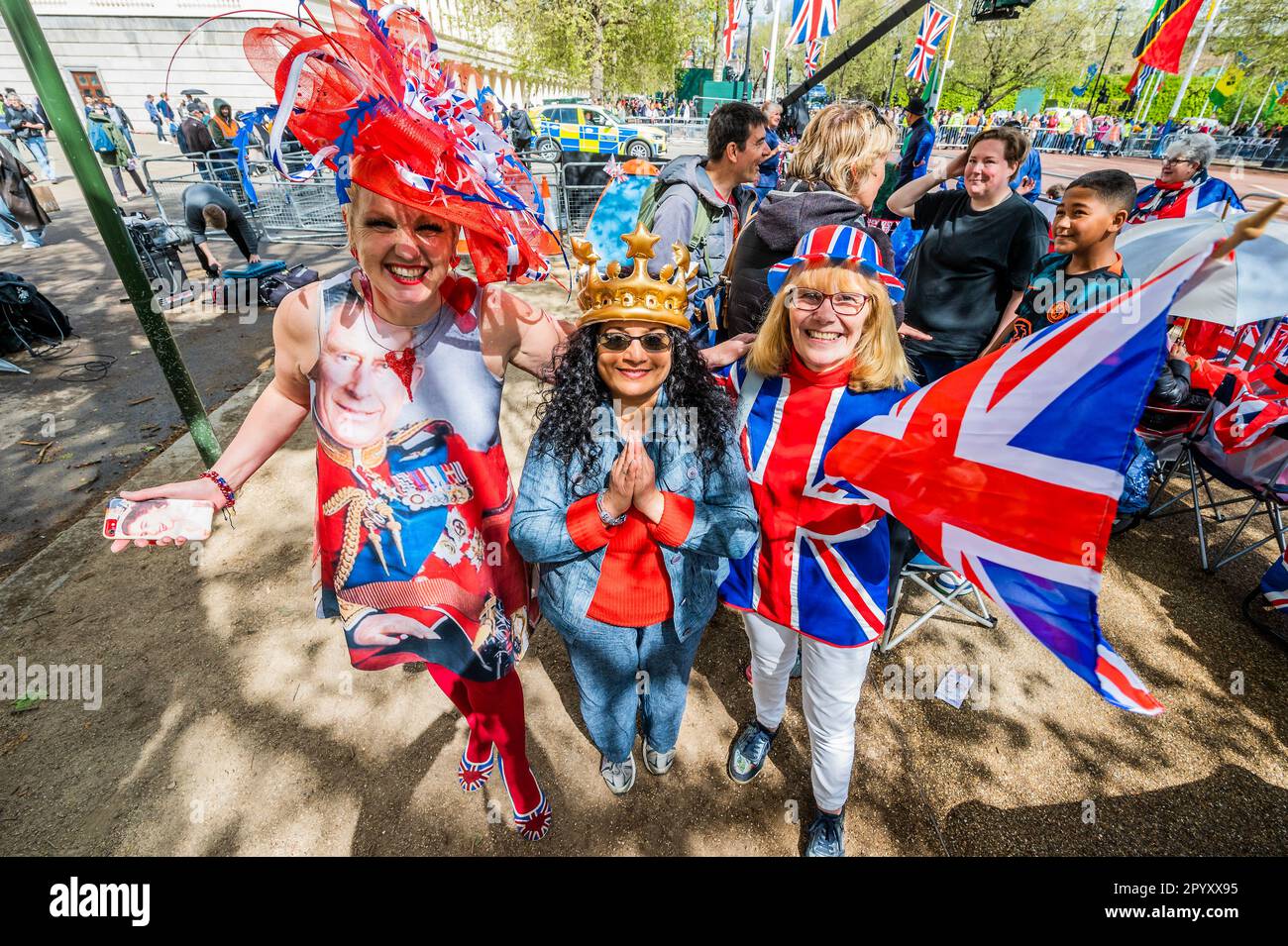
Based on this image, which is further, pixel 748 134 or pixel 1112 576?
pixel 1112 576

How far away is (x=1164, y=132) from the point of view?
2520 cm

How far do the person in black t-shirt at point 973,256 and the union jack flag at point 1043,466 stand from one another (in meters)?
2.25

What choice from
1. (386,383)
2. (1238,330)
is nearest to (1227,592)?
(1238,330)

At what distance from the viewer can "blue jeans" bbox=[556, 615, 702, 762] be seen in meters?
1.97

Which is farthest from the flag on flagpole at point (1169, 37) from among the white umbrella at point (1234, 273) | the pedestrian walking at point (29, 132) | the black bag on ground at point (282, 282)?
the pedestrian walking at point (29, 132)

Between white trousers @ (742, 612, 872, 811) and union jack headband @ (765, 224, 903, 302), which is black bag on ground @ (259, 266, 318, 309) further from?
white trousers @ (742, 612, 872, 811)

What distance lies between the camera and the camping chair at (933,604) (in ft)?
10.4

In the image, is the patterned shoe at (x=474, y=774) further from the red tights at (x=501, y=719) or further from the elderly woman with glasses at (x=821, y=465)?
the elderly woman with glasses at (x=821, y=465)

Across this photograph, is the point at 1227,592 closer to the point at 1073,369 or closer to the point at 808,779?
the point at 808,779

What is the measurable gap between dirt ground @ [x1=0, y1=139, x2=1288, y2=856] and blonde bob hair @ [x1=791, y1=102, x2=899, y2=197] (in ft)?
8.26

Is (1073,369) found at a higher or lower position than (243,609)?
higher

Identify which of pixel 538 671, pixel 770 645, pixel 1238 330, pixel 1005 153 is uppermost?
pixel 1005 153
